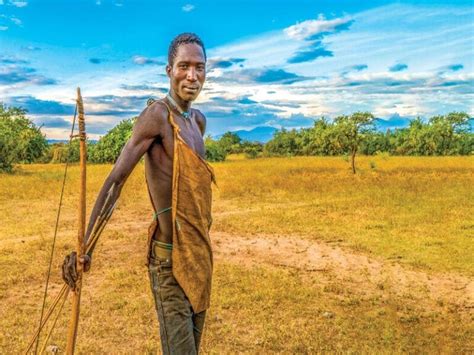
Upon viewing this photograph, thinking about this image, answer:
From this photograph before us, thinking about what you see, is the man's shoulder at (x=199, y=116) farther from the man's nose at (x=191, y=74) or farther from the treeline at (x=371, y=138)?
the treeline at (x=371, y=138)

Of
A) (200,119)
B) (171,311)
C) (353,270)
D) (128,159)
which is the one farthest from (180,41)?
(353,270)

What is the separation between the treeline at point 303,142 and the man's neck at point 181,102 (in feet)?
4.90

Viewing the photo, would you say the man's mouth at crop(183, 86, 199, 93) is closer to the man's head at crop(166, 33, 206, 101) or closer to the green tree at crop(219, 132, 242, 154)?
the man's head at crop(166, 33, 206, 101)

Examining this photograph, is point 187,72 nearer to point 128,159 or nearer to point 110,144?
point 128,159

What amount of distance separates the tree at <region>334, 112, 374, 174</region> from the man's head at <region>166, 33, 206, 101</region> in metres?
23.6

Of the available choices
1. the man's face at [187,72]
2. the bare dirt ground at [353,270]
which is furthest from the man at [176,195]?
the bare dirt ground at [353,270]

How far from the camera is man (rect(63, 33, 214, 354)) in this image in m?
2.34

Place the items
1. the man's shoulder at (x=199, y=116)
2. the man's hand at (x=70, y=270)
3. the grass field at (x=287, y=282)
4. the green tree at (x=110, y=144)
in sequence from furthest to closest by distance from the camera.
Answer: the green tree at (x=110, y=144) → the grass field at (x=287, y=282) → the man's shoulder at (x=199, y=116) → the man's hand at (x=70, y=270)

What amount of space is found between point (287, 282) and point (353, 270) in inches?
53.1

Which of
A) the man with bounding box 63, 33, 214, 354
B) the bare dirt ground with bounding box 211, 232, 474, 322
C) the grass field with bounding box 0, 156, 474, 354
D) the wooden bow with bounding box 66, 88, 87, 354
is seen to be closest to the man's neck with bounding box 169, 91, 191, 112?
the man with bounding box 63, 33, 214, 354

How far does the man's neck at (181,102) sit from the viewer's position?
2514mm

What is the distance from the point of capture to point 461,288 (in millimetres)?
6906

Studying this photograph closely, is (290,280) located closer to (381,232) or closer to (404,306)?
(404,306)

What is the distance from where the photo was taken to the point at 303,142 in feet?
193
